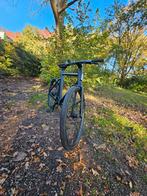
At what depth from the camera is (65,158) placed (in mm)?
2350

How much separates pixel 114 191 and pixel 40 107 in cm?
241

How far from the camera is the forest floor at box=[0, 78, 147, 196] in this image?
1.95 meters

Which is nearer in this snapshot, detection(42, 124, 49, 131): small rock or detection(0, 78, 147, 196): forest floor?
detection(0, 78, 147, 196): forest floor

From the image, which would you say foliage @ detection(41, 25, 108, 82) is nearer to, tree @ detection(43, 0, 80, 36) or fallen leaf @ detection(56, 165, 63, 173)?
tree @ detection(43, 0, 80, 36)

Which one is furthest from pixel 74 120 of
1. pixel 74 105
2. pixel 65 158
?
pixel 65 158

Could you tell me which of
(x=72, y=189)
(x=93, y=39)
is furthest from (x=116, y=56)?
(x=72, y=189)

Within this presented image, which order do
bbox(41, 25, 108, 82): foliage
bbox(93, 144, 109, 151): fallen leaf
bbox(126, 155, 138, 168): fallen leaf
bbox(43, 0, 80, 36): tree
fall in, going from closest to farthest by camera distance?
bbox(126, 155, 138, 168): fallen leaf < bbox(93, 144, 109, 151): fallen leaf < bbox(41, 25, 108, 82): foliage < bbox(43, 0, 80, 36): tree

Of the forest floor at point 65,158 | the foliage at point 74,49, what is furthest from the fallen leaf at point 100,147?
the foliage at point 74,49

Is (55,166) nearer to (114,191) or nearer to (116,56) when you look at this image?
(114,191)

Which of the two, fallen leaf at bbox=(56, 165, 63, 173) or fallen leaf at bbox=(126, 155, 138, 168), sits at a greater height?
fallen leaf at bbox=(56, 165, 63, 173)

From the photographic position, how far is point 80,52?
17.0 feet

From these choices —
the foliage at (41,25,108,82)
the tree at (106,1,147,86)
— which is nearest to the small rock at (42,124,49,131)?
the foliage at (41,25,108,82)

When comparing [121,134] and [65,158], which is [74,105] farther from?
[121,134]

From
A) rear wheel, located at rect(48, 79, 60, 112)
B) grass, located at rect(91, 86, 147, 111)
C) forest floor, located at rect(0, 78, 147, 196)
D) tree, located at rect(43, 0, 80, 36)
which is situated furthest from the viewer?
tree, located at rect(43, 0, 80, 36)
